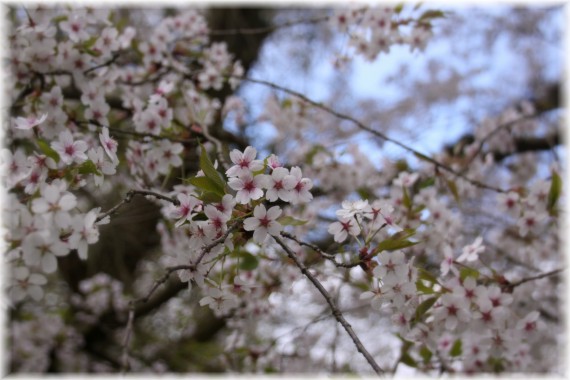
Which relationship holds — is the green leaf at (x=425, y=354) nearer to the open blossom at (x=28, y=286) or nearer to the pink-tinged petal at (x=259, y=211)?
the pink-tinged petal at (x=259, y=211)

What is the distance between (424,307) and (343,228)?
0.30 metres

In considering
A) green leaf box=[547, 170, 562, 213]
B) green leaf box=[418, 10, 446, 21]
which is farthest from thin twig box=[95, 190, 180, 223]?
green leaf box=[418, 10, 446, 21]

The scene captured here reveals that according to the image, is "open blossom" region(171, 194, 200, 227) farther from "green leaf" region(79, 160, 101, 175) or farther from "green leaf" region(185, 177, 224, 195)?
"green leaf" region(79, 160, 101, 175)

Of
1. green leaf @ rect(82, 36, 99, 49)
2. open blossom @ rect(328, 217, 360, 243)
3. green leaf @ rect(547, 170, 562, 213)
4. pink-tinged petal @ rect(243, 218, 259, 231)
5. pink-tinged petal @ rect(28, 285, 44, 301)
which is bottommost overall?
pink-tinged petal @ rect(28, 285, 44, 301)

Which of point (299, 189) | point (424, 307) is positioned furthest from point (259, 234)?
point (424, 307)

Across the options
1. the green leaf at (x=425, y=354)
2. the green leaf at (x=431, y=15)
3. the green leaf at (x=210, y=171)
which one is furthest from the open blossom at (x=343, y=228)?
the green leaf at (x=431, y=15)

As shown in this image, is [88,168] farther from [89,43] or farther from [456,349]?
[456,349]

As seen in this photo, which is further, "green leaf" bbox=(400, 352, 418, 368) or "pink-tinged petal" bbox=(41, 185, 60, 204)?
"green leaf" bbox=(400, 352, 418, 368)

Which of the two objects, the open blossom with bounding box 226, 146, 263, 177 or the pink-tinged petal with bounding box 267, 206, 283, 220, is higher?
the open blossom with bounding box 226, 146, 263, 177

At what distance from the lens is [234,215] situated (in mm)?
1061

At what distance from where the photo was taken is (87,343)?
11.4 ft

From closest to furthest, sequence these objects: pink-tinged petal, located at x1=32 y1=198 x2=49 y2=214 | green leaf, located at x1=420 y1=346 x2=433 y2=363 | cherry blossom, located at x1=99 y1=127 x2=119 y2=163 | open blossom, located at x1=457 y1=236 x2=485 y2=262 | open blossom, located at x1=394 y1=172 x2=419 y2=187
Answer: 1. pink-tinged petal, located at x1=32 y1=198 x2=49 y2=214
2. cherry blossom, located at x1=99 y1=127 x2=119 y2=163
3. open blossom, located at x1=457 y1=236 x2=485 y2=262
4. green leaf, located at x1=420 y1=346 x2=433 y2=363
5. open blossom, located at x1=394 y1=172 x2=419 y2=187

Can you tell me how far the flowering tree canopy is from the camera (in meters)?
1.04

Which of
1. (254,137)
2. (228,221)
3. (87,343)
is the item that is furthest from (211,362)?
(228,221)
